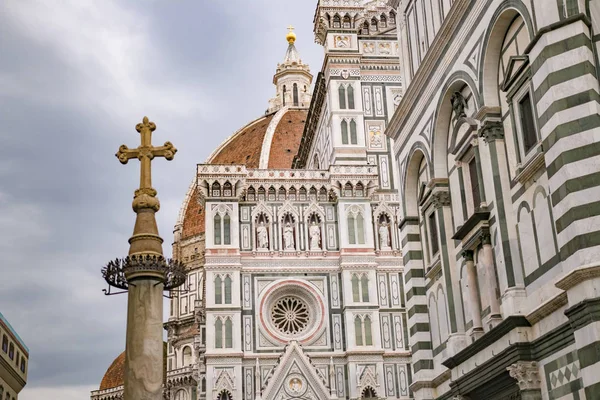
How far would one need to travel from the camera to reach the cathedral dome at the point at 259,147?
3792 inches

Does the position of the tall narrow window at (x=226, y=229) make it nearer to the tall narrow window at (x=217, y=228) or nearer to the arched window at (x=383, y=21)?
the tall narrow window at (x=217, y=228)

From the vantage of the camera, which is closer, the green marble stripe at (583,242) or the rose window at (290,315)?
the green marble stripe at (583,242)

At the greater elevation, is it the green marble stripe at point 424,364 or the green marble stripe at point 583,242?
the green marble stripe at point 424,364

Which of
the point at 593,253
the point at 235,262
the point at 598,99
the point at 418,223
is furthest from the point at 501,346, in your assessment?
the point at 235,262

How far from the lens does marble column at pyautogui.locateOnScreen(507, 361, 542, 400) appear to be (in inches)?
548

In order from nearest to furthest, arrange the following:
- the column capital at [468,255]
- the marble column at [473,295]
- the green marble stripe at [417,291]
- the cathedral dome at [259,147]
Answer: the marble column at [473,295] → the column capital at [468,255] → the green marble stripe at [417,291] → the cathedral dome at [259,147]

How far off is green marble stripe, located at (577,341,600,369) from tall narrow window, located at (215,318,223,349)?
2878 centimetres

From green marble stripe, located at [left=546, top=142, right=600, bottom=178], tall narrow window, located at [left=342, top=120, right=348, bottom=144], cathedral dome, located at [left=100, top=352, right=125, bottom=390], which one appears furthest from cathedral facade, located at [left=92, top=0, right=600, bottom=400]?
cathedral dome, located at [left=100, top=352, right=125, bottom=390]

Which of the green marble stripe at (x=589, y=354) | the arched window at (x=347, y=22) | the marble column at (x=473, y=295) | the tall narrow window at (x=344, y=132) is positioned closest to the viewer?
the green marble stripe at (x=589, y=354)

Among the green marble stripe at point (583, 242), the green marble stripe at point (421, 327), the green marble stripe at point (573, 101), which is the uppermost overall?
the green marble stripe at point (573, 101)

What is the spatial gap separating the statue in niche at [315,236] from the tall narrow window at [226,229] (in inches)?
154

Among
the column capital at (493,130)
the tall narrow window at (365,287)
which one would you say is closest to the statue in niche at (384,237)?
the tall narrow window at (365,287)

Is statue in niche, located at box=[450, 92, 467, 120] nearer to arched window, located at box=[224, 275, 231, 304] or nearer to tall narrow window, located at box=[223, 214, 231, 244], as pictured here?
arched window, located at box=[224, 275, 231, 304]

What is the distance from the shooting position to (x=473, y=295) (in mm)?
16438
